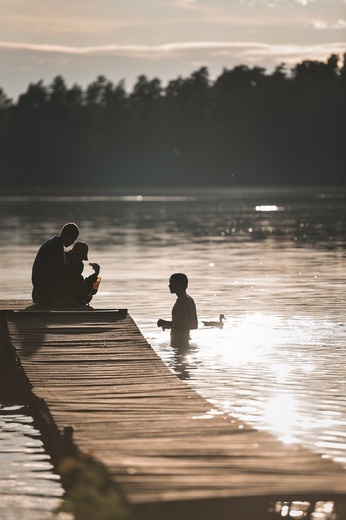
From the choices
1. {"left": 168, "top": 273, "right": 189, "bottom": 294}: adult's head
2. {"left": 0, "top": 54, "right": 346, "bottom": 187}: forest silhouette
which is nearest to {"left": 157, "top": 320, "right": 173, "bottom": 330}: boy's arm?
{"left": 168, "top": 273, "right": 189, "bottom": 294}: adult's head

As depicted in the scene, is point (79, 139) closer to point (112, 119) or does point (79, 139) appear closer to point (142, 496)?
point (112, 119)

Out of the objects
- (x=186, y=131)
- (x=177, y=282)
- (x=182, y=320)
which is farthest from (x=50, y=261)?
(x=186, y=131)

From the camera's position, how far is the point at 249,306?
68.6 feet

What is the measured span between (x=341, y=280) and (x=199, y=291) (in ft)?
12.3

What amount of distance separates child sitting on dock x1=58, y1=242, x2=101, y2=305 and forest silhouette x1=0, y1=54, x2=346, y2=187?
136m

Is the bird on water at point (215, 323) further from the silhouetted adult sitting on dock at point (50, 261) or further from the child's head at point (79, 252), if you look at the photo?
the silhouetted adult sitting on dock at point (50, 261)

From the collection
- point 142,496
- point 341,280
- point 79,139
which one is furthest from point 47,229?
point 79,139

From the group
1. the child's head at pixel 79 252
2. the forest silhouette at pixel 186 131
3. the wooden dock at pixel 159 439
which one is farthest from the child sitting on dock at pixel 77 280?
the forest silhouette at pixel 186 131

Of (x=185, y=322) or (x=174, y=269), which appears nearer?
(x=185, y=322)

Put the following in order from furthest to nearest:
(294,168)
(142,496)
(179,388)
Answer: (294,168)
(179,388)
(142,496)

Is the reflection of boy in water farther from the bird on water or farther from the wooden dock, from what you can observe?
the wooden dock

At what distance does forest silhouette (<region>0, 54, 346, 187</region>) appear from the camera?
15375cm

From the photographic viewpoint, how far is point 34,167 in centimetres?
17888

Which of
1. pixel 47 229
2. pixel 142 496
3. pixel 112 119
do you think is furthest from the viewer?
pixel 112 119
